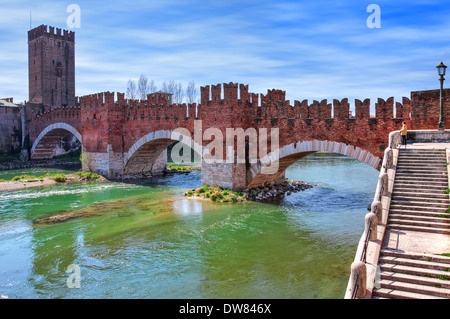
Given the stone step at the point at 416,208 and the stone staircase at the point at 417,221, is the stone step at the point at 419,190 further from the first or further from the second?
the stone step at the point at 416,208

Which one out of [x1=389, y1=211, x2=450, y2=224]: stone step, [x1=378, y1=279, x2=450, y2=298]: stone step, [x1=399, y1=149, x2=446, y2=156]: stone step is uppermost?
[x1=399, y1=149, x2=446, y2=156]: stone step

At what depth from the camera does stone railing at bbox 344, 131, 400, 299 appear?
19.1 feet

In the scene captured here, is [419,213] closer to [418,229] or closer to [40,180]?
[418,229]

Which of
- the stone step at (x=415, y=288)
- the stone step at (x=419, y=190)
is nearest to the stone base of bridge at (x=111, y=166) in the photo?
the stone step at (x=419, y=190)

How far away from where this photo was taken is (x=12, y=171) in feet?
95.7

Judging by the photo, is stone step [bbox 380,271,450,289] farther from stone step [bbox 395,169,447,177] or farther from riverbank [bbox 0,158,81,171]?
riverbank [bbox 0,158,81,171]

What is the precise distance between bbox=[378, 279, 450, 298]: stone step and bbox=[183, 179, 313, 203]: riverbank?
10366 millimetres

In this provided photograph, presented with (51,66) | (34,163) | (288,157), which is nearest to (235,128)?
(288,157)

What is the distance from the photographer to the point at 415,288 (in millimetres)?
5988

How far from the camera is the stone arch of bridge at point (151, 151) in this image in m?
20.3

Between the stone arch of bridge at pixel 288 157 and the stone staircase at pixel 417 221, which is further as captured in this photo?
the stone arch of bridge at pixel 288 157

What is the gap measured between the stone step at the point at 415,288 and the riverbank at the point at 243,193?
10.4 meters

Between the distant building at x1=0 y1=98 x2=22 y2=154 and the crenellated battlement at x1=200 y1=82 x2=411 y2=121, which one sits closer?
the crenellated battlement at x1=200 y1=82 x2=411 y2=121

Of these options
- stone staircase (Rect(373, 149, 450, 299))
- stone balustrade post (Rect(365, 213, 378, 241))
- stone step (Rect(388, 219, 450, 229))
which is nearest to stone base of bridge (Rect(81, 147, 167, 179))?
stone staircase (Rect(373, 149, 450, 299))
